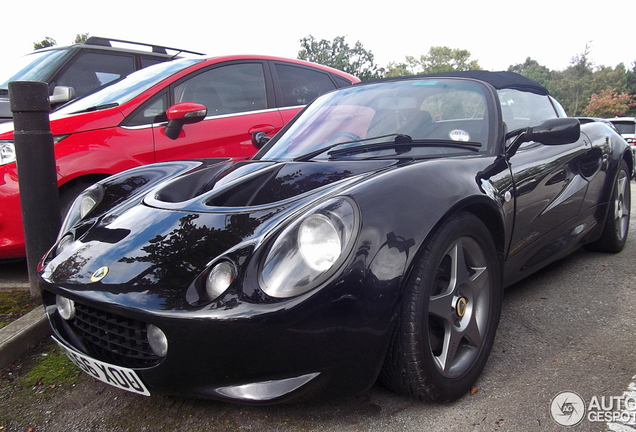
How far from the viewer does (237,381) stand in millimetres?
1477

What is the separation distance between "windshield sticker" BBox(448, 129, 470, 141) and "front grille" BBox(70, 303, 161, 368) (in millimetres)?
1597

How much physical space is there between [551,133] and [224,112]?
2.57 meters

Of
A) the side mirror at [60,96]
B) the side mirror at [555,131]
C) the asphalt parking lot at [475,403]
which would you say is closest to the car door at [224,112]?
the side mirror at [60,96]

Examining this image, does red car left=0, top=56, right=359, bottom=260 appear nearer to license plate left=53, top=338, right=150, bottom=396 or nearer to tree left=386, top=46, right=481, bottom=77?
license plate left=53, top=338, right=150, bottom=396

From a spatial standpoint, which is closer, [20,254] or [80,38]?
[20,254]

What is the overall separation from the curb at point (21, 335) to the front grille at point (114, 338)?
719 mm

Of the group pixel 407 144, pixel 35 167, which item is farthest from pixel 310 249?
pixel 35 167

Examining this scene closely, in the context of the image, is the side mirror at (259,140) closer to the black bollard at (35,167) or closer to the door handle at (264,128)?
the door handle at (264,128)

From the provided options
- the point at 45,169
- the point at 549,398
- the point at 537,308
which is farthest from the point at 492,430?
the point at 45,169

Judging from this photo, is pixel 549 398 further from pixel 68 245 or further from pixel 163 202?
pixel 68 245

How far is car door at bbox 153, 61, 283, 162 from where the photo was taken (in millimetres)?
3717

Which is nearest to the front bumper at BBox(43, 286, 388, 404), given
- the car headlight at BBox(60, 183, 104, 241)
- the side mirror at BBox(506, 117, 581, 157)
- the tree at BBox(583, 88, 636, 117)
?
the car headlight at BBox(60, 183, 104, 241)

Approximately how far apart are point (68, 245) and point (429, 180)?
1431 mm

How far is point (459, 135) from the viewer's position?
236 centimetres
